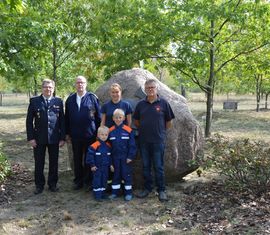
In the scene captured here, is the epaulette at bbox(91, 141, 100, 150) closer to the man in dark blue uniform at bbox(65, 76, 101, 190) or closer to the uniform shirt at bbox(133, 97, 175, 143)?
the man in dark blue uniform at bbox(65, 76, 101, 190)

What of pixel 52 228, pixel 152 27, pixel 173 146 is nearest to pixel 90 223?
pixel 52 228

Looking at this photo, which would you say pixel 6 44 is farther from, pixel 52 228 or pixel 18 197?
pixel 52 228

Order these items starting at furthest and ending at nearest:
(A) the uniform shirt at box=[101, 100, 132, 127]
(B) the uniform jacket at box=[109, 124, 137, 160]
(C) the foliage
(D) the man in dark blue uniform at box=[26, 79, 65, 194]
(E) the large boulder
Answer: (E) the large boulder
(D) the man in dark blue uniform at box=[26, 79, 65, 194]
(A) the uniform shirt at box=[101, 100, 132, 127]
(B) the uniform jacket at box=[109, 124, 137, 160]
(C) the foliage

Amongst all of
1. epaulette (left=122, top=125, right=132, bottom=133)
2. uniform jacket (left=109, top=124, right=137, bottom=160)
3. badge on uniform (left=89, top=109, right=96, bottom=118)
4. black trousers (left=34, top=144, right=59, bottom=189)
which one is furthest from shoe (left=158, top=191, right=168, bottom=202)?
black trousers (left=34, top=144, right=59, bottom=189)

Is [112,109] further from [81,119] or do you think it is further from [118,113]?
[81,119]

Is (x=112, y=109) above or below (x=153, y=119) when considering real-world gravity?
above

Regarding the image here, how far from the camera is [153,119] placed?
6113 mm

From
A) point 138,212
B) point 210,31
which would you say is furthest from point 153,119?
point 210,31

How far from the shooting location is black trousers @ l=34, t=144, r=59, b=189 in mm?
6609

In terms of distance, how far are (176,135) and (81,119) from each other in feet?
5.86

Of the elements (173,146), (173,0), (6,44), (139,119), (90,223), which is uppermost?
(173,0)

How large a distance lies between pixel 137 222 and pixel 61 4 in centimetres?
910

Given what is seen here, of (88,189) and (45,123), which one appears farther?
(88,189)

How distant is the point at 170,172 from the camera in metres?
6.95
